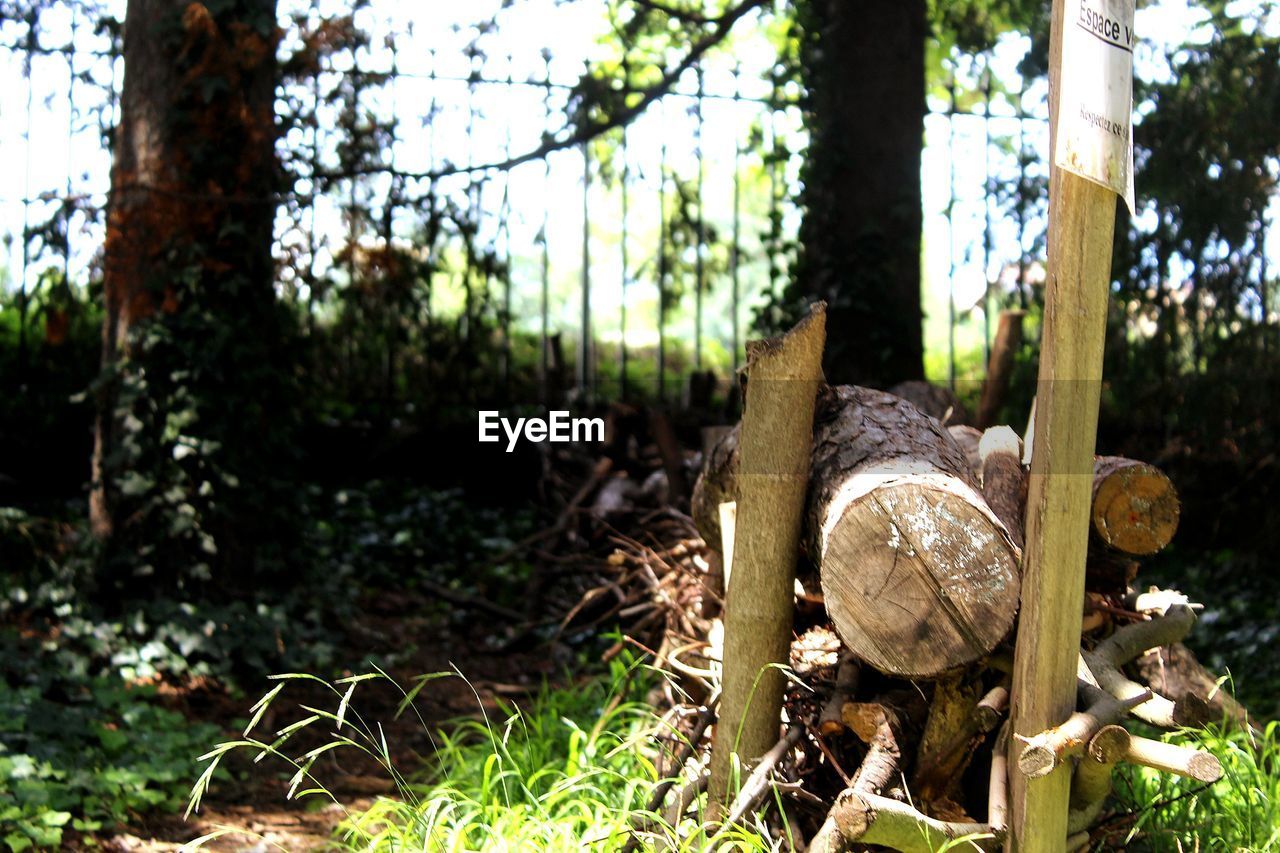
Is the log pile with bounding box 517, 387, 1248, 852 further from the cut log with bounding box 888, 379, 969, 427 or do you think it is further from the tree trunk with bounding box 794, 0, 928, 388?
the tree trunk with bounding box 794, 0, 928, 388

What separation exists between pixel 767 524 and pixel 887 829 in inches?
29.0

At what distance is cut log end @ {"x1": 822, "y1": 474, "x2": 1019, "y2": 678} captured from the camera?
8.27 feet

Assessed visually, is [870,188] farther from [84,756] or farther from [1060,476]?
[84,756]

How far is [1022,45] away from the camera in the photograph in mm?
7656

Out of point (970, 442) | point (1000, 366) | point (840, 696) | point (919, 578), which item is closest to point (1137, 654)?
point (840, 696)

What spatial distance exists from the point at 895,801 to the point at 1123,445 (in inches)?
221

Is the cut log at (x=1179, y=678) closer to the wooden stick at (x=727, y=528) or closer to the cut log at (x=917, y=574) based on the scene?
the wooden stick at (x=727, y=528)

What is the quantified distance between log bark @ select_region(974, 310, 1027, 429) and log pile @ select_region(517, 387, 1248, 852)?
8.71 ft

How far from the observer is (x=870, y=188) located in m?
7.33

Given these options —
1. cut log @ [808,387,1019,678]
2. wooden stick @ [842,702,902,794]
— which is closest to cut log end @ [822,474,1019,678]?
cut log @ [808,387,1019,678]

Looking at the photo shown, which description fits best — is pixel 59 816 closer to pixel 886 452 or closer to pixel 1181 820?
pixel 886 452

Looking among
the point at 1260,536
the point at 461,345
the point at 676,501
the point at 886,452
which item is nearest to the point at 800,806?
the point at 886,452

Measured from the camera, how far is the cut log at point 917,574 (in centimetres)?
252

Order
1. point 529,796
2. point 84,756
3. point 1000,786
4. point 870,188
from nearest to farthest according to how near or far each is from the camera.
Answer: point 1000,786 → point 529,796 → point 84,756 → point 870,188
